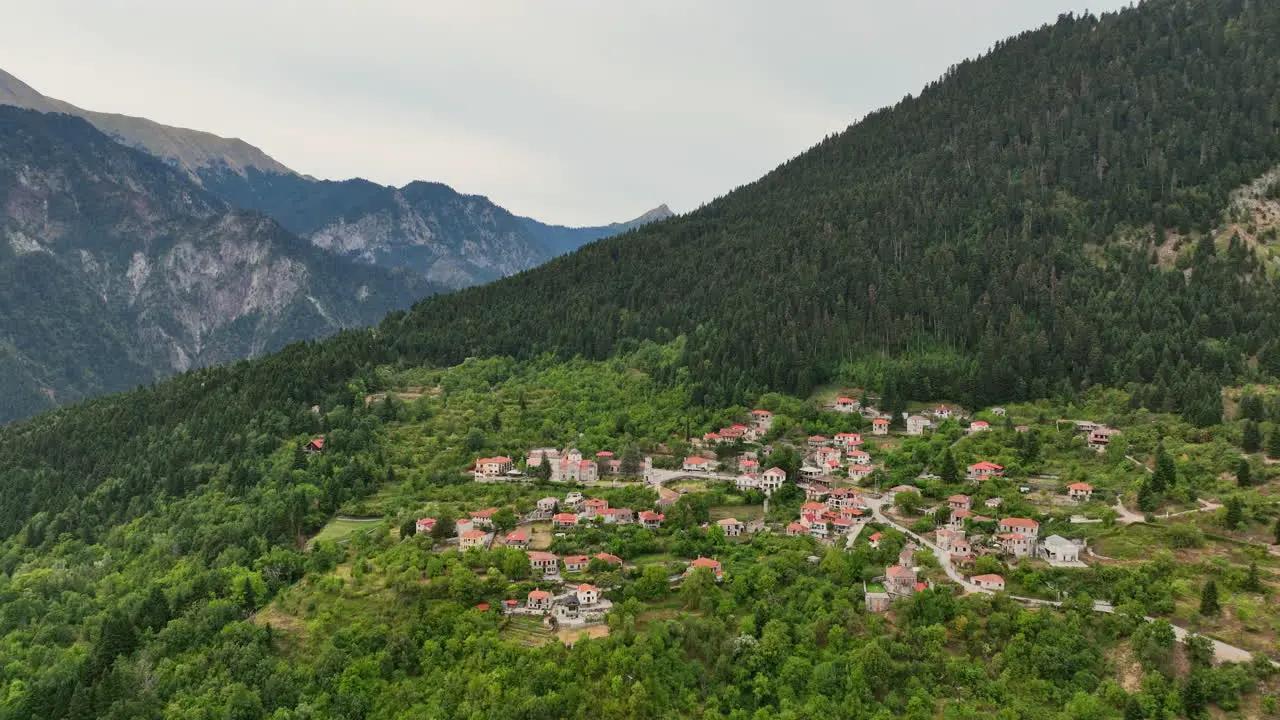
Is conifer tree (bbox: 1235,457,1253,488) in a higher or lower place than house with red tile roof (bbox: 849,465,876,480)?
higher

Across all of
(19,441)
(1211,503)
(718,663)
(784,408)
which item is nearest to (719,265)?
(784,408)

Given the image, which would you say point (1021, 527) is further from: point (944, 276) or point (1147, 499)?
point (944, 276)

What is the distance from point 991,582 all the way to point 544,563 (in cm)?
2941

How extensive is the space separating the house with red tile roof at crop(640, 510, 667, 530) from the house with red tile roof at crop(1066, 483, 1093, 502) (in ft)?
102

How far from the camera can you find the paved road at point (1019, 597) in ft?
135

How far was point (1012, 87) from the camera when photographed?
13825 centimetres

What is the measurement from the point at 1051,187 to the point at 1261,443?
6182 cm

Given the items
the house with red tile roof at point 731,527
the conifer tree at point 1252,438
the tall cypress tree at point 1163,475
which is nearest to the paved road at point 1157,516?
the tall cypress tree at point 1163,475

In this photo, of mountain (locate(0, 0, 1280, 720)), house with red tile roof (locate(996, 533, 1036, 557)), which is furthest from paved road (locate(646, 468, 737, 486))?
house with red tile roof (locate(996, 533, 1036, 557))

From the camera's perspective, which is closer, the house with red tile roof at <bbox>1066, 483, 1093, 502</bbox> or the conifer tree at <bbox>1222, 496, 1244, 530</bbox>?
the conifer tree at <bbox>1222, 496, 1244, 530</bbox>

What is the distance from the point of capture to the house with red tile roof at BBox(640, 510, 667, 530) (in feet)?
209

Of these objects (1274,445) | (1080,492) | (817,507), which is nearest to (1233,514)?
(1080,492)

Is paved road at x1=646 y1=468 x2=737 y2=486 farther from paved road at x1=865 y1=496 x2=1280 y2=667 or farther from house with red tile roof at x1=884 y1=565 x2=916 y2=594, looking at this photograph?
house with red tile roof at x1=884 y1=565 x2=916 y2=594

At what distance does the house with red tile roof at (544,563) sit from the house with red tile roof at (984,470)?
3528cm
